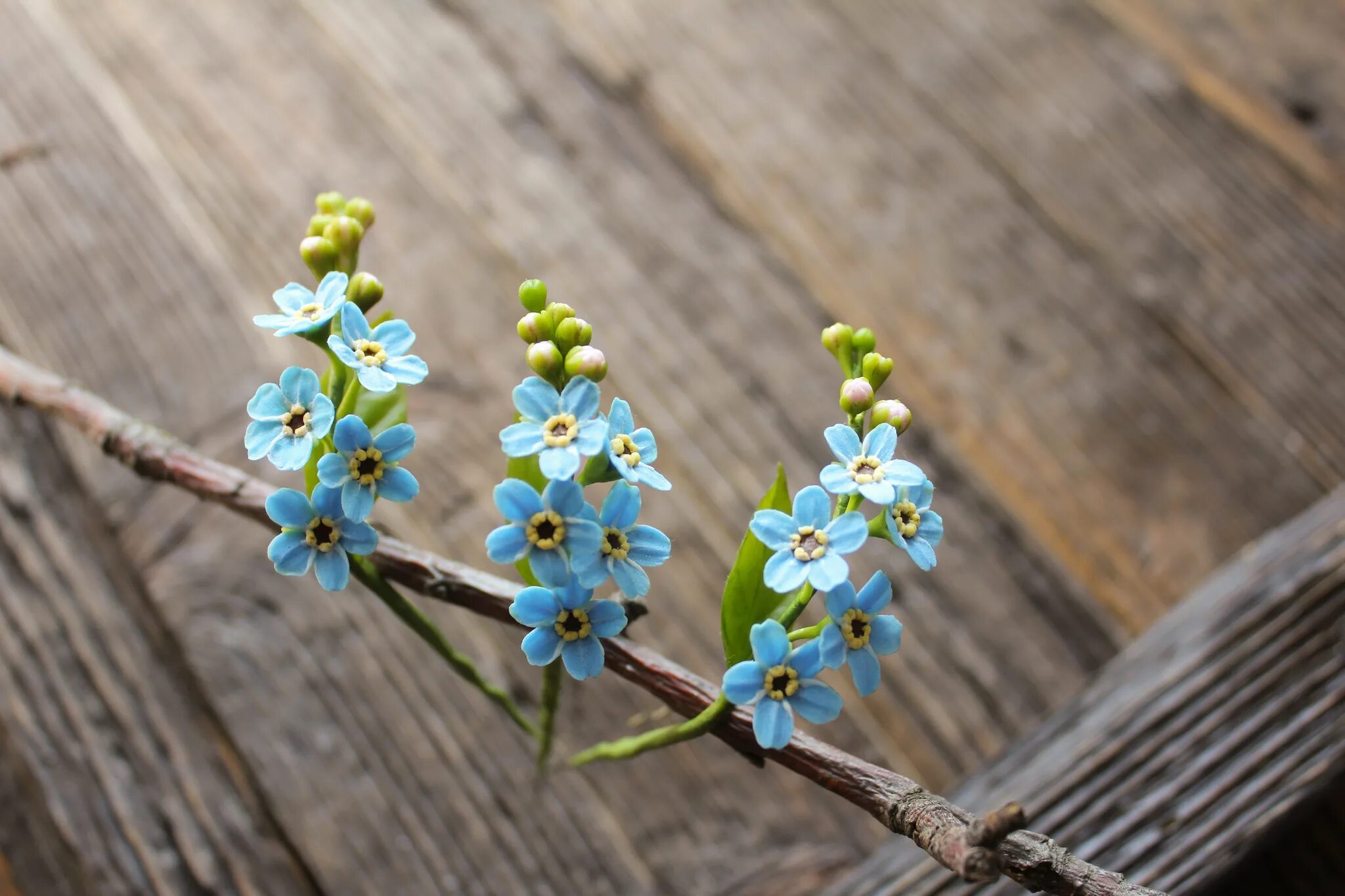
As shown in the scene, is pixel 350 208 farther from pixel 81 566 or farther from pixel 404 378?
pixel 81 566

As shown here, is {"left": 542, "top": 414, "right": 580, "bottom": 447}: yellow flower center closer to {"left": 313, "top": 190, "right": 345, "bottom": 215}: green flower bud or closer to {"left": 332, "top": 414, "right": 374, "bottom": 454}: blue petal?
{"left": 332, "top": 414, "right": 374, "bottom": 454}: blue petal

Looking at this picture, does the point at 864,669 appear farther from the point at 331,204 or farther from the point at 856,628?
the point at 331,204

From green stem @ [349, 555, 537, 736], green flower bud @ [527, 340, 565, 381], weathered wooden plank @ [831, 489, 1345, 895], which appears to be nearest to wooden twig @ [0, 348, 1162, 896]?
green stem @ [349, 555, 537, 736]

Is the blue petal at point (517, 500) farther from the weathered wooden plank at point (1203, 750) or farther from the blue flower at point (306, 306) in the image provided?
the weathered wooden plank at point (1203, 750)

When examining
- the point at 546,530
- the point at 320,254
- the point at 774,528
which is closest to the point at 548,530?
the point at 546,530

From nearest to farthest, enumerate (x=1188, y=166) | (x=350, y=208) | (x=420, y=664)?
(x=350, y=208) → (x=420, y=664) → (x=1188, y=166)

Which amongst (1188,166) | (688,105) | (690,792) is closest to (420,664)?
(690,792)

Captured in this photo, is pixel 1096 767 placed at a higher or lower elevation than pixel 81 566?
lower
